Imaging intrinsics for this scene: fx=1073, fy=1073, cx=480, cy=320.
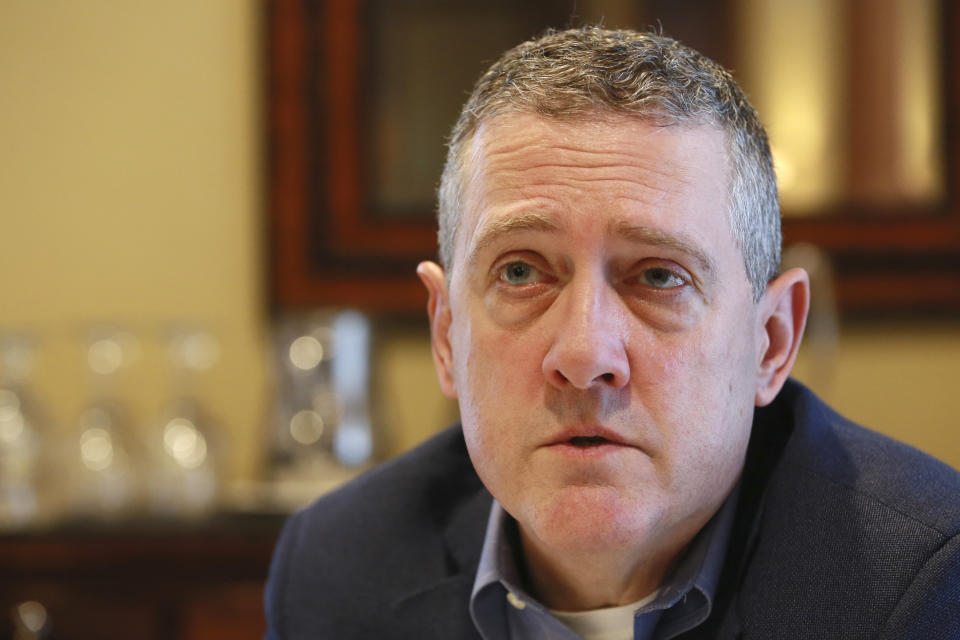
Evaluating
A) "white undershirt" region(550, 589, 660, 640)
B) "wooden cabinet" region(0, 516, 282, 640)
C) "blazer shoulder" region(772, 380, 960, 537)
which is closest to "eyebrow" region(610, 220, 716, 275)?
"blazer shoulder" region(772, 380, 960, 537)

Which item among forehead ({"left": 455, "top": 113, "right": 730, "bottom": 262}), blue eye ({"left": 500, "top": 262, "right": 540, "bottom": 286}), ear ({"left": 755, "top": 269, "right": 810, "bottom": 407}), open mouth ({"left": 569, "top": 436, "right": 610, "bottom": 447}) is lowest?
open mouth ({"left": 569, "top": 436, "right": 610, "bottom": 447})

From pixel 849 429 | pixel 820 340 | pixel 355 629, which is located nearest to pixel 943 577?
pixel 849 429

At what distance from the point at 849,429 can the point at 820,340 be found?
1418 mm

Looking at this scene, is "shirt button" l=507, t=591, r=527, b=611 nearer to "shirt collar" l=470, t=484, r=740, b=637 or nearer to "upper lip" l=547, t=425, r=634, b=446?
"shirt collar" l=470, t=484, r=740, b=637

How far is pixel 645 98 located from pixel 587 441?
1.10ft

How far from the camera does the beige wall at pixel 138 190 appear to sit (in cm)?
267

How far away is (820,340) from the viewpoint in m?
2.49

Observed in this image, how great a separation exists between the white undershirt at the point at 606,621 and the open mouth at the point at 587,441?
0.23 metres


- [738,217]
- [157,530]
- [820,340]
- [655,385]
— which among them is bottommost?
[157,530]

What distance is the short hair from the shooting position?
104cm

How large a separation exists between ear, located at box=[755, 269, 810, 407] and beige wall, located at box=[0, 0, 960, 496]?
158 centimetres

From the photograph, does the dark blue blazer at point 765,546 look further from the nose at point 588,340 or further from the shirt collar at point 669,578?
the nose at point 588,340

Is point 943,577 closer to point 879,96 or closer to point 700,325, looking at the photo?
point 700,325

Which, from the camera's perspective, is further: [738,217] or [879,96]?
[879,96]
